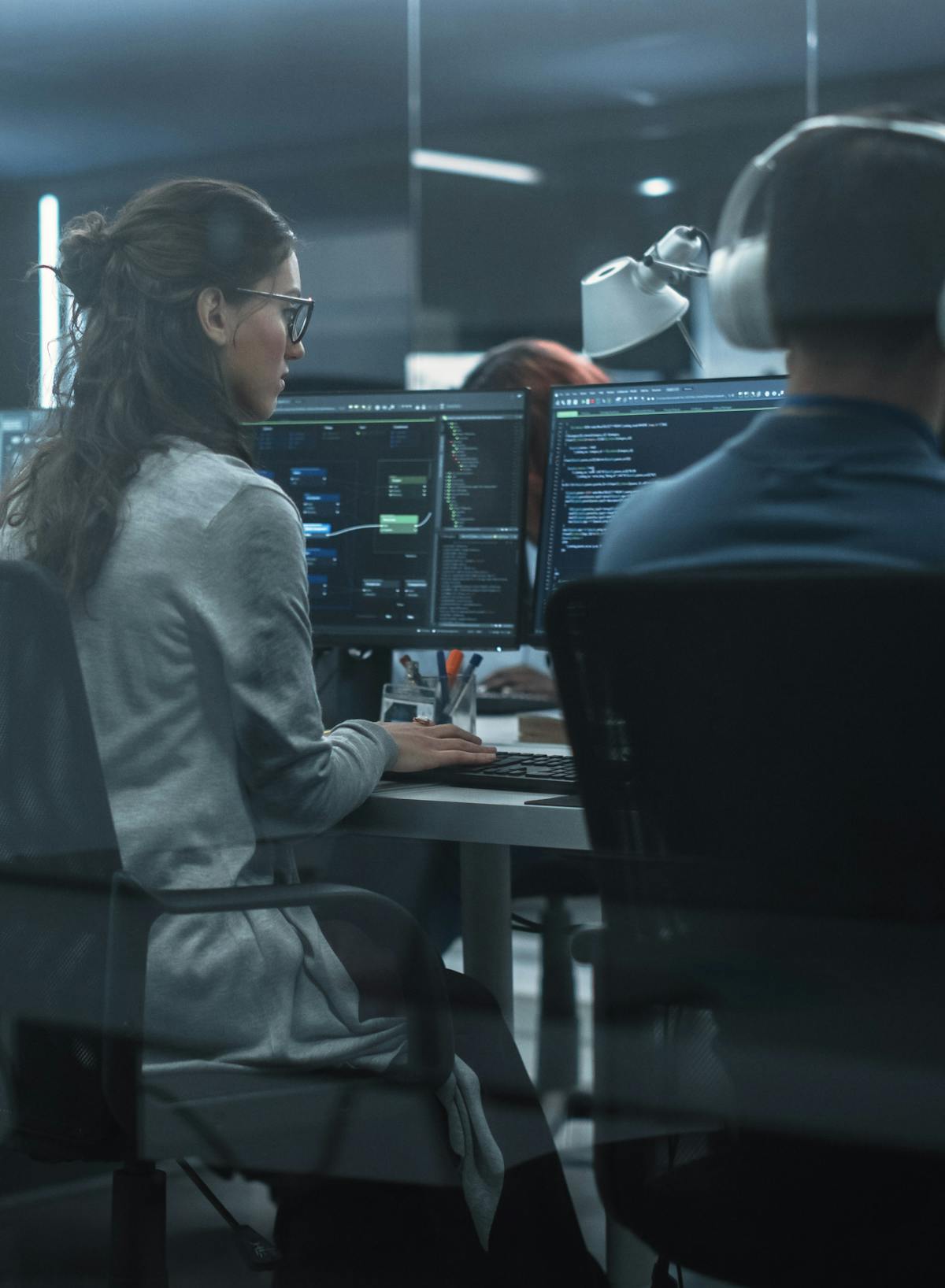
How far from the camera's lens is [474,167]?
3.98 m

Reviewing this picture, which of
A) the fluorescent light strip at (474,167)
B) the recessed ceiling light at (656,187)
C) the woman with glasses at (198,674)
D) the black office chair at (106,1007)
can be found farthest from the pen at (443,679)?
the recessed ceiling light at (656,187)

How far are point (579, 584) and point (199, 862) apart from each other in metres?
0.58

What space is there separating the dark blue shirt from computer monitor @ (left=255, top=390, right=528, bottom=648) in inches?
34.9

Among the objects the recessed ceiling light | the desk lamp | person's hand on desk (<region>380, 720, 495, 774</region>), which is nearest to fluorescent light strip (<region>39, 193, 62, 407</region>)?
person's hand on desk (<region>380, 720, 495, 774</region>)

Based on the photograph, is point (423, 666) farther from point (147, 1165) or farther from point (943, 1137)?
point (943, 1137)

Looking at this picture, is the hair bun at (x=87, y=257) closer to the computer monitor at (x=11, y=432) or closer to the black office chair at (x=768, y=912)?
the computer monitor at (x=11, y=432)

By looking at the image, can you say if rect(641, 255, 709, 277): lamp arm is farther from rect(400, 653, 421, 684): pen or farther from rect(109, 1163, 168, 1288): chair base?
rect(109, 1163, 168, 1288): chair base

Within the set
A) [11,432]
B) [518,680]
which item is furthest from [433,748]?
[11,432]

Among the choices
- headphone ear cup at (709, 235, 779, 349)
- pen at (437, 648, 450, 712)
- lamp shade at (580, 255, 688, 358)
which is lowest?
pen at (437, 648, 450, 712)

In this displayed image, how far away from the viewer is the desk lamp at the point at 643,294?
6.46 ft

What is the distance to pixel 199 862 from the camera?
134 cm

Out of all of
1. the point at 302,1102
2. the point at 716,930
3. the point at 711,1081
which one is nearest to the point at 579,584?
the point at 716,930

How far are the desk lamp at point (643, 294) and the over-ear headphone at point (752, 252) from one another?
A: 85 cm

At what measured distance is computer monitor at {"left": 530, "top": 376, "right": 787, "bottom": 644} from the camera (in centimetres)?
173
